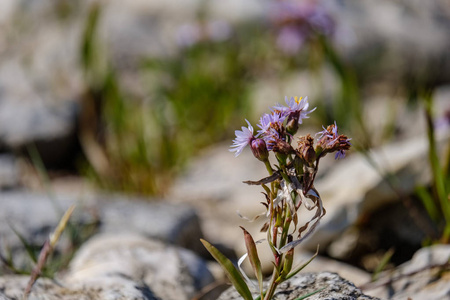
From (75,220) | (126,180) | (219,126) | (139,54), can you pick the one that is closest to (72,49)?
(139,54)

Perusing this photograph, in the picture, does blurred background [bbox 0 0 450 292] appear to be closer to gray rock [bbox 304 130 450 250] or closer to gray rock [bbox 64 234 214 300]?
gray rock [bbox 304 130 450 250]

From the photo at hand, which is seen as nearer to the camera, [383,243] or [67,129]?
[383,243]

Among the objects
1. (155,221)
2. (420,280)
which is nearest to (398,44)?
(155,221)

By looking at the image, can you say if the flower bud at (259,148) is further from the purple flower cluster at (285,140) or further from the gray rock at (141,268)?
the gray rock at (141,268)

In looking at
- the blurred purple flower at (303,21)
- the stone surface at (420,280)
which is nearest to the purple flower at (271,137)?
the stone surface at (420,280)

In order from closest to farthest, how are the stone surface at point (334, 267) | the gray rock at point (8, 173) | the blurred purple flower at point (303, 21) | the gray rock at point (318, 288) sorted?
the gray rock at point (318, 288) < the stone surface at point (334, 267) < the gray rock at point (8, 173) < the blurred purple flower at point (303, 21)

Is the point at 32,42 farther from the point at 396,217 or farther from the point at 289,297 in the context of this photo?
the point at 289,297
